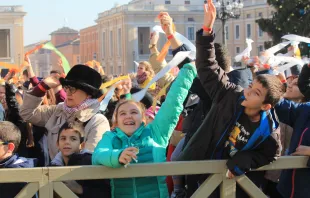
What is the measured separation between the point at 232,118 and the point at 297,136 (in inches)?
27.9

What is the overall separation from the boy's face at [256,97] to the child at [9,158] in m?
1.52

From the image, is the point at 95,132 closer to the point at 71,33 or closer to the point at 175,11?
the point at 175,11

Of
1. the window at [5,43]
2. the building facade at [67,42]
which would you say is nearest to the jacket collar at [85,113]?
the window at [5,43]

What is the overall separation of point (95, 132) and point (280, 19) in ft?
118

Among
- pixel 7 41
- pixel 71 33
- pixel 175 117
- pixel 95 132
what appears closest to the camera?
pixel 175 117

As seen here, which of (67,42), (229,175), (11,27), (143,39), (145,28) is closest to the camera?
(229,175)

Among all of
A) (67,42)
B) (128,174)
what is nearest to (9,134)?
(128,174)

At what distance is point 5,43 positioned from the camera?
329 feet

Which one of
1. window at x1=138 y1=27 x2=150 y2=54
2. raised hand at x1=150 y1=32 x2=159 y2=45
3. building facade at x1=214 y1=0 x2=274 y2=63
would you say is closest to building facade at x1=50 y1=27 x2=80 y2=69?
window at x1=138 y1=27 x2=150 y2=54

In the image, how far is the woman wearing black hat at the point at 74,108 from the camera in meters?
5.69

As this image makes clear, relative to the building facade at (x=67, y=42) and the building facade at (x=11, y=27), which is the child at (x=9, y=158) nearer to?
the building facade at (x=11, y=27)

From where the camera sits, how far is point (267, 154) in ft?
15.6

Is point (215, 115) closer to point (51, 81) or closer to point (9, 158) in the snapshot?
point (9, 158)

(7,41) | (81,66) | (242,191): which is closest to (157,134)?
(242,191)
